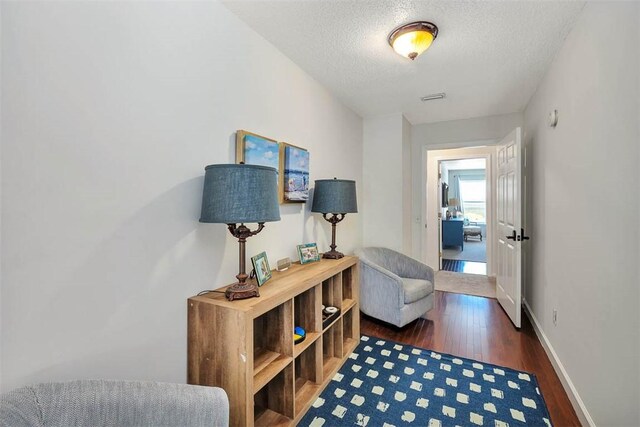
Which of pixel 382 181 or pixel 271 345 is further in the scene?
pixel 382 181

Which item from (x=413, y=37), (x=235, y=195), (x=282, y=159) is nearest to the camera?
(x=235, y=195)

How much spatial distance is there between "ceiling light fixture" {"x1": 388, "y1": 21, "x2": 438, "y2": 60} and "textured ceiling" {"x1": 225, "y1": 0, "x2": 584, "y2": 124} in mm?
40

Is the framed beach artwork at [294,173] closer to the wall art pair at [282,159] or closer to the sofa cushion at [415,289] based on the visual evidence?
the wall art pair at [282,159]

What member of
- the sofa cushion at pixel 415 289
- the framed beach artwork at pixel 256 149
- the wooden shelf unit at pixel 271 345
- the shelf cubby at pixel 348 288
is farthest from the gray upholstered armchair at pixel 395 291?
the framed beach artwork at pixel 256 149

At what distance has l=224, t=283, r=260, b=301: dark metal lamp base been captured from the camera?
4.53ft

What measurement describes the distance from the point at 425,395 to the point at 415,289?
40.2 inches

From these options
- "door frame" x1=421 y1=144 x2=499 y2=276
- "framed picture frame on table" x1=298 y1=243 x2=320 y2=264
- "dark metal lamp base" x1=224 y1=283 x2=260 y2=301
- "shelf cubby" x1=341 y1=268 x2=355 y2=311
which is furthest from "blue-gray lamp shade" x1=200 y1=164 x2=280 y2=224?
"door frame" x1=421 y1=144 x2=499 y2=276

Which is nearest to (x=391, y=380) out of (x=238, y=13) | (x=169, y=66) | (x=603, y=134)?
(x=603, y=134)

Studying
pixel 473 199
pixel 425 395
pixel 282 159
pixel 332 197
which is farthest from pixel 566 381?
pixel 473 199

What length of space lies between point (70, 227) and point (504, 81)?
3307 mm

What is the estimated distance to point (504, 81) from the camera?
2.60 meters

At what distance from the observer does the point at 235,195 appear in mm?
1269

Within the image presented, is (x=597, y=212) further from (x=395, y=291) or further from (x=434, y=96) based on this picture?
(x=434, y=96)

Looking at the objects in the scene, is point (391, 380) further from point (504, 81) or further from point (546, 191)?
point (504, 81)
